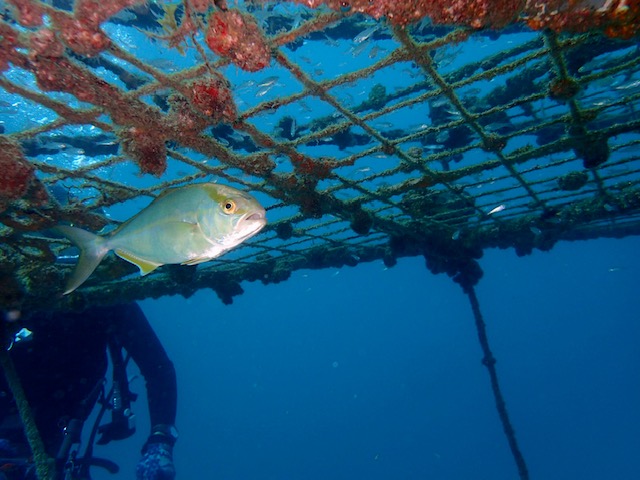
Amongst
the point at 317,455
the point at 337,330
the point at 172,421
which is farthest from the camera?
the point at 337,330

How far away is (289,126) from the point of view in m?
6.21

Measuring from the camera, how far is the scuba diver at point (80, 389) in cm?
691

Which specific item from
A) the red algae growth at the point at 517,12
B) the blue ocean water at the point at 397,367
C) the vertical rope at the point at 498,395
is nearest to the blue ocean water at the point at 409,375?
the blue ocean water at the point at 397,367

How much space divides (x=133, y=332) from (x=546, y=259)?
15240 cm

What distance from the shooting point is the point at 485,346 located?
426 inches

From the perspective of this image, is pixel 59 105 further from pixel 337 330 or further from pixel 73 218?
pixel 337 330

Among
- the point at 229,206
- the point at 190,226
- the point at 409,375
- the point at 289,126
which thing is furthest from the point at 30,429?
the point at 409,375

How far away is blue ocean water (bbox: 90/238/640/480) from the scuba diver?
59.4 metres

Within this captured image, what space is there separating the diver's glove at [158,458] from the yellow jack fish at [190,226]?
578 cm

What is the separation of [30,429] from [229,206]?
546 centimetres

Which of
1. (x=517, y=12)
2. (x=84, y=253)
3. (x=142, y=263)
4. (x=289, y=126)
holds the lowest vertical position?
(x=142, y=263)

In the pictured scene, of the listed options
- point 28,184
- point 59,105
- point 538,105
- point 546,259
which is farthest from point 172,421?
point 546,259

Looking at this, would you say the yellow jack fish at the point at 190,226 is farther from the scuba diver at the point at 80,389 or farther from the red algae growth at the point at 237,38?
the scuba diver at the point at 80,389

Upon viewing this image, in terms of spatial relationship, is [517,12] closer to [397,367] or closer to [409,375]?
[409,375]
